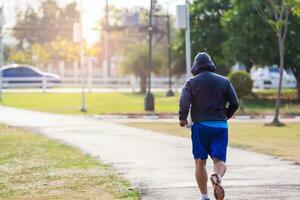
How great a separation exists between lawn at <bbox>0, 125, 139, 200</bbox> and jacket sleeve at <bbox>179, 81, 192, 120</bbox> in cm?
129

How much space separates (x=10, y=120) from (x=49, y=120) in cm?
136

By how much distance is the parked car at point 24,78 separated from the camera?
5478cm

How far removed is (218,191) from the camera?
8.38 m

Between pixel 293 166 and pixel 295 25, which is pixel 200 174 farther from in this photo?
pixel 295 25

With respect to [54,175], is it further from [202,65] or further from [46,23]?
[46,23]

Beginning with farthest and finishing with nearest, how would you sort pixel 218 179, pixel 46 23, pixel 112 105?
pixel 46 23
pixel 112 105
pixel 218 179

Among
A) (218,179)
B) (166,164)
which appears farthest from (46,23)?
(218,179)

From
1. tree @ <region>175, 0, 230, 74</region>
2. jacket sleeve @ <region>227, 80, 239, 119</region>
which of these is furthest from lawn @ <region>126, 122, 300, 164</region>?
tree @ <region>175, 0, 230, 74</region>

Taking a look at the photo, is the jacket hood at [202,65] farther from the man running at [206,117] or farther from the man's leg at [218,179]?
the man's leg at [218,179]

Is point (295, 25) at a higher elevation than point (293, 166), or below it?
higher

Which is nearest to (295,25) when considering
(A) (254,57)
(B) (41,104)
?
(A) (254,57)

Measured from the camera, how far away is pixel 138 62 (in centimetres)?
4972

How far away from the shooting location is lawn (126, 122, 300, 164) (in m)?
15.7

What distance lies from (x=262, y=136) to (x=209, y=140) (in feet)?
35.7
